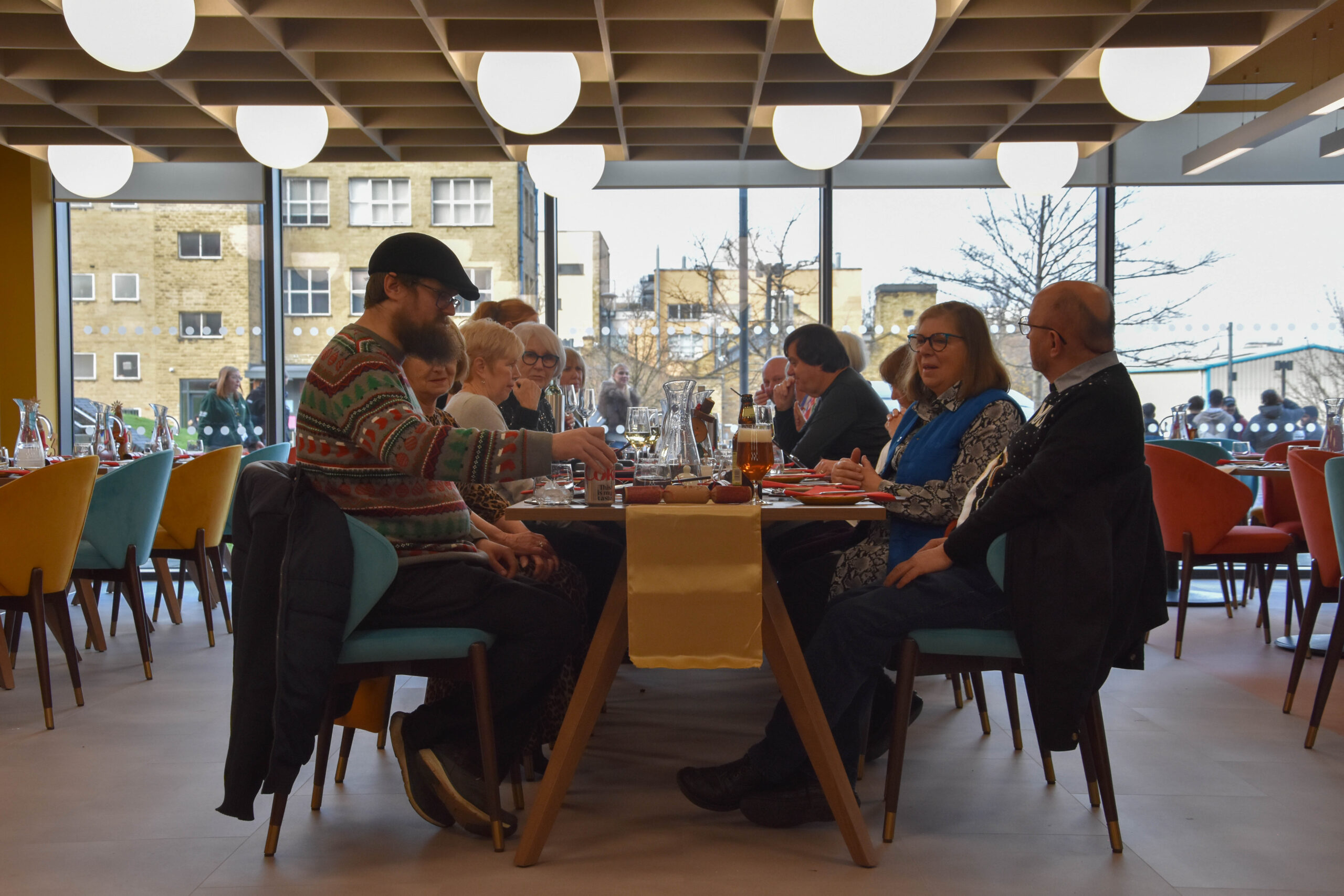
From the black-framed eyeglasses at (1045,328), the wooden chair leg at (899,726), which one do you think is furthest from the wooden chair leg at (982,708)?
the black-framed eyeglasses at (1045,328)

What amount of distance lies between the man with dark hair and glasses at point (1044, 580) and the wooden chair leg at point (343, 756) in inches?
40.9

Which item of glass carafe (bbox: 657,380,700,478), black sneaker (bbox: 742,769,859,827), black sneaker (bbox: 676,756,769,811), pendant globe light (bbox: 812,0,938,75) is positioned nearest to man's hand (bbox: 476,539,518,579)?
glass carafe (bbox: 657,380,700,478)

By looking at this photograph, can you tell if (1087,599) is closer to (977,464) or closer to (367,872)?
(977,464)

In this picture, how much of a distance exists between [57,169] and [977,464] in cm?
558

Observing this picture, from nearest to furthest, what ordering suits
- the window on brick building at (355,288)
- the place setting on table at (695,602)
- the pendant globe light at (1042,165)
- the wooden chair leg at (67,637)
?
the place setting on table at (695,602) → the wooden chair leg at (67,637) → the pendant globe light at (1042,165) → the window on brick building at (355,288)

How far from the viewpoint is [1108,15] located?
15.1 ft

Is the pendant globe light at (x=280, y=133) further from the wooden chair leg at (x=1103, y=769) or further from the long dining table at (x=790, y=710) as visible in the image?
the wooden chair leg at (x=1103, y=769)

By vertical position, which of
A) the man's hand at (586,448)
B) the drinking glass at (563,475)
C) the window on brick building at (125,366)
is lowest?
the drinking glass at (563,475)

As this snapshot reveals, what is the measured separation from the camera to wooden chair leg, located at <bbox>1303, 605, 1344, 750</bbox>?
10.6 ft

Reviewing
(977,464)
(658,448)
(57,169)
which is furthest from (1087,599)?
(57,169)

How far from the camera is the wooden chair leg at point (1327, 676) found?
3.24 m

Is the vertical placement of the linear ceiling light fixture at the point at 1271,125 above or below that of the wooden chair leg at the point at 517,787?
above

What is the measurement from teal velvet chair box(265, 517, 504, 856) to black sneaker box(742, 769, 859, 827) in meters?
0.63

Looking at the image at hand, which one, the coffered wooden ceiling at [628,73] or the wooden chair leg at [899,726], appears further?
the coffered wooden ceiling at [628,73]
